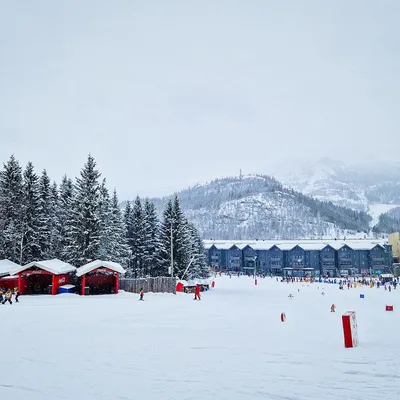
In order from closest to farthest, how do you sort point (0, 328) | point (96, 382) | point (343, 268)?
point (96, 382) → point (0, 328) → point (343, 268)

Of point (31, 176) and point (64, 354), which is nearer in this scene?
point (64, 354)

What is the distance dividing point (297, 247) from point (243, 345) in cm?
10590

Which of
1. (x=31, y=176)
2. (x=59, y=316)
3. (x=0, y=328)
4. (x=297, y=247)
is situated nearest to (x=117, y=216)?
(x=31, y=176)

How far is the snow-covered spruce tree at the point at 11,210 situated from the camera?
39.8 meters

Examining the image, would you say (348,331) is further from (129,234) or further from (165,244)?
(129,234)

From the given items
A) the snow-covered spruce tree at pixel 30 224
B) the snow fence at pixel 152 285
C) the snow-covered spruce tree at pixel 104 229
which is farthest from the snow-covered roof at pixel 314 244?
the snow-covered spruce tree at pixel 30 224

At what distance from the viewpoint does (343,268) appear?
4262 inches

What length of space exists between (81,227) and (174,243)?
1184 cm

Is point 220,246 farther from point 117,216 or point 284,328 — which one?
point 284,328

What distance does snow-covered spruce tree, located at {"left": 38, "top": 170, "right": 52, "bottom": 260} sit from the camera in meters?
42.0

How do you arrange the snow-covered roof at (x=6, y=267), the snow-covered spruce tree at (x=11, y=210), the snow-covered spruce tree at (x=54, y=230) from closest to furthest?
the snow-covered roof at (x=6, y=267), the snow-covered spruce tree at (x=11, y=210), the snow-covered spruce tree at (x=54, y=230)

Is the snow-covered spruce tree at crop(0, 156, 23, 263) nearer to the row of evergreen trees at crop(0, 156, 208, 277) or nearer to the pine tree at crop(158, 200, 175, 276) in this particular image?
the row of evergreen trees at crop(0, 156, 208, 277)

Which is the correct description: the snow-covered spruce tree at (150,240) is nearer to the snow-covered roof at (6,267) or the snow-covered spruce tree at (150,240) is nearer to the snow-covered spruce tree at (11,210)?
the snow-covered spruce tree at (11,210)

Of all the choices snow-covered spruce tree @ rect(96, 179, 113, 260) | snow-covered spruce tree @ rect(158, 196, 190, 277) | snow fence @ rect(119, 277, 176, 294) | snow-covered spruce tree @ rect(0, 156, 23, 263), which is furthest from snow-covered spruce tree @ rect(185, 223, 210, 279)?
snow-covered spruce tree @ rect(0, 156, 23, 263)
